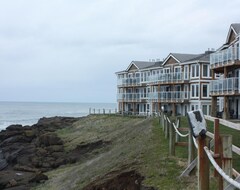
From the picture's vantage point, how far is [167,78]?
5669 centimetres

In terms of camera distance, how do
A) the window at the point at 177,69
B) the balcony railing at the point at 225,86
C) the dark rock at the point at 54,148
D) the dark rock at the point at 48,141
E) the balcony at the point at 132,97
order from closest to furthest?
the balcony railing at the point at 225,86 → the dark rock at the point at 54,148 → the dark rock at the point at 48,141 → the window at the point at 177,69 → the balcony at the point at 132,97

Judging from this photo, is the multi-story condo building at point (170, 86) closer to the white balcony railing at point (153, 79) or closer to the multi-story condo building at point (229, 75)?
the white balcony railing at point (153, 79)

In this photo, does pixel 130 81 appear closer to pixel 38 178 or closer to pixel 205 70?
pixel 205 70

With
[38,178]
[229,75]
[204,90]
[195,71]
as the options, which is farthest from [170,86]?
[38,178]

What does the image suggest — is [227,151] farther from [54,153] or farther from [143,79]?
[143,79]

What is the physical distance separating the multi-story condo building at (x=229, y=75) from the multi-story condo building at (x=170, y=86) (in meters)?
10.1

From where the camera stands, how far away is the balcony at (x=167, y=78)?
180 feet

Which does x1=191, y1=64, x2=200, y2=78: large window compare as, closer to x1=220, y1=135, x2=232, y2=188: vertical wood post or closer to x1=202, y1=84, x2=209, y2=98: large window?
x1=202, y1=84, x2=209, y2=98: large window

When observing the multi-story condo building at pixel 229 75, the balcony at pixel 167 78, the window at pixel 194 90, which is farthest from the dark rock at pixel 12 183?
the balcony at pixel 167 78

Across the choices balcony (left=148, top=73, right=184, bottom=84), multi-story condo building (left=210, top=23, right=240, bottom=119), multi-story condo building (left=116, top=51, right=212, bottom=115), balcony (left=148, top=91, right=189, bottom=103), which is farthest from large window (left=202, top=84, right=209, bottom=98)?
multi-story condo building (left=210, top=23, right=240, bottom=119)

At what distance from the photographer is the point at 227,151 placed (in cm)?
675

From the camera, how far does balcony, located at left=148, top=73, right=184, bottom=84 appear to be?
180 ft

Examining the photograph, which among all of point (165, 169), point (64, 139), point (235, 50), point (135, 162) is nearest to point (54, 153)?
point (64, 139)

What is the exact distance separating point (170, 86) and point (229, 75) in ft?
57.7
